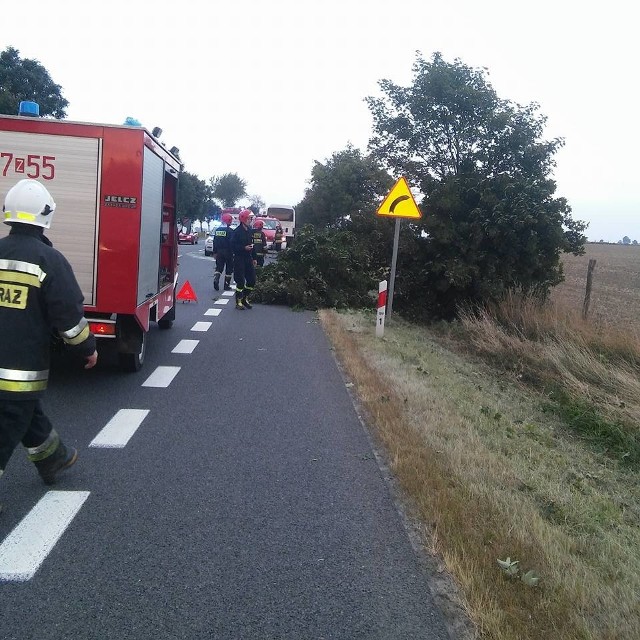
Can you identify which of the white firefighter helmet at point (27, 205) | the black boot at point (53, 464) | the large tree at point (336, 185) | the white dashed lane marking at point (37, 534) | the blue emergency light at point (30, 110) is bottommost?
the white dashed lane marking at point (37, 534)

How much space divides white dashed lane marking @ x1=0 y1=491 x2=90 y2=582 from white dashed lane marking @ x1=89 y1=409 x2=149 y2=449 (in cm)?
111

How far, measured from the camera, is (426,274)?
18047mm

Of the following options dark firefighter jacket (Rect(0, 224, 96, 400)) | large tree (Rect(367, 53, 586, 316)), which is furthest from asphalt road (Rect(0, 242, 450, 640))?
large tree (Rect(367, 53, 586, 316))

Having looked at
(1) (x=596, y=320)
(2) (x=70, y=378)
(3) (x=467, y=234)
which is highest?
(3) (x=467, y=234)

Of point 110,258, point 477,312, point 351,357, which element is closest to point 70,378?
point 110,258

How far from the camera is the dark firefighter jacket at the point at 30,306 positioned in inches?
165

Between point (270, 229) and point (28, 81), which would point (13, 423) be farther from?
point (28, 81)

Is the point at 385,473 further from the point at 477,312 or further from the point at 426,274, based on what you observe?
the point at 426,274

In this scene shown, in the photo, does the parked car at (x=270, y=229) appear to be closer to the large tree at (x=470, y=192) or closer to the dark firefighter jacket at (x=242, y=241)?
the large tree at (x=470, y=192)

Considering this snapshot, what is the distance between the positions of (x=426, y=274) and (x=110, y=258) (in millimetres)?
11667

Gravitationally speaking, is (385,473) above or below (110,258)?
below

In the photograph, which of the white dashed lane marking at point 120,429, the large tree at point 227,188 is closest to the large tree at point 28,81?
the white dashed lane marking at point 120,429

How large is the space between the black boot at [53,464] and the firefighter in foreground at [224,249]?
1291 centimetres

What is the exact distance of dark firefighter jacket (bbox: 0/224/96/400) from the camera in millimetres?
4184
